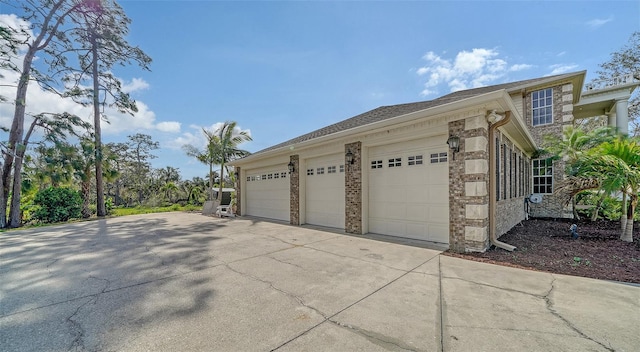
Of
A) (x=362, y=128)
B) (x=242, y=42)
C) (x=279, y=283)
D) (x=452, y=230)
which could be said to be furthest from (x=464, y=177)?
(x=242, y=42)

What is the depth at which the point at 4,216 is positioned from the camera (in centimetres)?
1187

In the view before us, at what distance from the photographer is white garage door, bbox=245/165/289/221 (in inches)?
427

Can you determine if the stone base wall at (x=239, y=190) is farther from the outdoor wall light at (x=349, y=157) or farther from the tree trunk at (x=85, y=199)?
the tree trunk at (x=85, y=199)

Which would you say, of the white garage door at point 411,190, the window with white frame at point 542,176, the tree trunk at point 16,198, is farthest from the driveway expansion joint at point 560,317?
the tree trunk at point 16,198

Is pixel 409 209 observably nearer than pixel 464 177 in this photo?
No

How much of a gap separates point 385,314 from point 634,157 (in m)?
7.13

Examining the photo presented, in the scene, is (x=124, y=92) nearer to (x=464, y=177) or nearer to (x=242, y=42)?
(x=242, y=42)

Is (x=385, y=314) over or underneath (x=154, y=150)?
underneath

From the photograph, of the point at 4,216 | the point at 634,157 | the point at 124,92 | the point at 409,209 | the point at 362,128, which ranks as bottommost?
the point at 4,216

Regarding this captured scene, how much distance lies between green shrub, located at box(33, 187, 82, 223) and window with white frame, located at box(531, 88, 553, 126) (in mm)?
24234

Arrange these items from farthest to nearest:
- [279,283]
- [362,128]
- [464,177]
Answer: [362,128] → [464,177] → [279,283]

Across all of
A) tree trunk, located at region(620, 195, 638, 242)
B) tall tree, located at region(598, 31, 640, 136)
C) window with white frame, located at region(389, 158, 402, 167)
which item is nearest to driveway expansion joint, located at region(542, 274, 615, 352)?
window with white frame, located at region(389, 158, 402, 167)

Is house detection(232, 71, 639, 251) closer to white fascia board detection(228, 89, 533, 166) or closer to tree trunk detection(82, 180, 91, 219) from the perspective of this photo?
white fascia board detection(228, 89, 533, 166)

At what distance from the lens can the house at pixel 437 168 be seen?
529 cm
